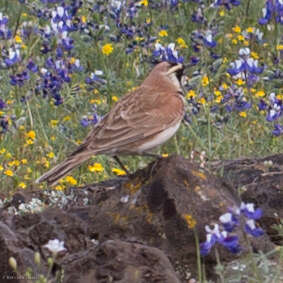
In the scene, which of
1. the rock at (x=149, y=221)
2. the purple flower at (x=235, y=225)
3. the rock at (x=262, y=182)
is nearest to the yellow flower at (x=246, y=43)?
the rock at (x=262, y=182)

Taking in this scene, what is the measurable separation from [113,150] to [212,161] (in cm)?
107

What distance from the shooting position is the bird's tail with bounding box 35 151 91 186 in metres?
6.44

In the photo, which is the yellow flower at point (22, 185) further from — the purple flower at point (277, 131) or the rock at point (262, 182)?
the purple flower at point (277, 131)

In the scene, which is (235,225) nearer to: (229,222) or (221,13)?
(229,222)

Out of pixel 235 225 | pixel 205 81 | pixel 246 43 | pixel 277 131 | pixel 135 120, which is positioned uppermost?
pixel 235 225

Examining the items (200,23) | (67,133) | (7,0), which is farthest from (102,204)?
(7,0)

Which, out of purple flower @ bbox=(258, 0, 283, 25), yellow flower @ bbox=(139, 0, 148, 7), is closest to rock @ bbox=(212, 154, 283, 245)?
purple flower @ bbox=(258, 0, 283, 25)

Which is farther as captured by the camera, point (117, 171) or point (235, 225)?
point (117, 171)

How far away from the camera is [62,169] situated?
6.49 metres

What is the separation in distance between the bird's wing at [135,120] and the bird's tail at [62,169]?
7 cm

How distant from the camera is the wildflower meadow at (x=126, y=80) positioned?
8375 mm

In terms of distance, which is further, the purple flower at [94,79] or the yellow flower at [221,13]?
the yellow flower at [221,13]

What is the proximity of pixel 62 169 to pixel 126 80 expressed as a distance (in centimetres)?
364

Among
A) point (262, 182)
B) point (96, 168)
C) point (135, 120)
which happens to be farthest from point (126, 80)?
point (262, 182)
